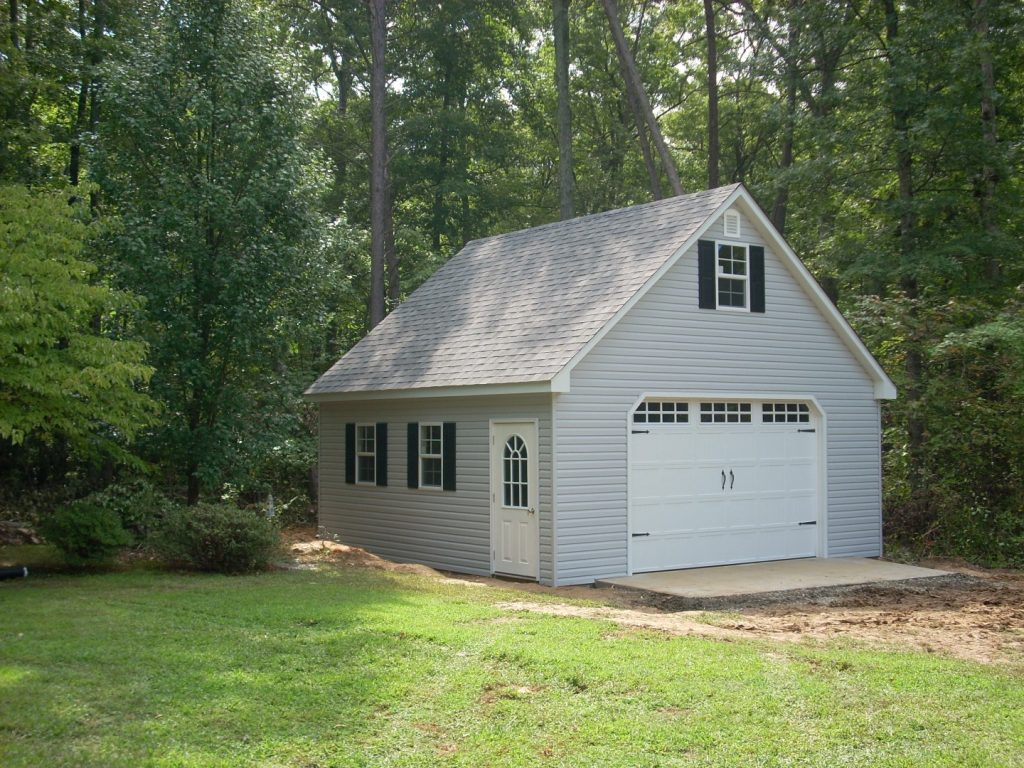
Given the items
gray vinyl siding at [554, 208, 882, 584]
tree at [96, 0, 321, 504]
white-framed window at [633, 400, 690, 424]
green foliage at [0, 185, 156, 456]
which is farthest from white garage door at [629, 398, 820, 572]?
green foliage at [0, 185, 156, 456]

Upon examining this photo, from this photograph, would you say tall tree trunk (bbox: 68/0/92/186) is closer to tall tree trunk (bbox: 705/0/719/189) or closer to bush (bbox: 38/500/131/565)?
bush (bbox: 38/500/131/565)

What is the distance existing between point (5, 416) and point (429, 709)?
7.27m

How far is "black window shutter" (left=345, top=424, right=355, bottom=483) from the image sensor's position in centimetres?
1845

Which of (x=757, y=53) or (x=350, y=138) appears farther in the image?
(x=350, y=138)

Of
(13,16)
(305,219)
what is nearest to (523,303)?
(305,219)

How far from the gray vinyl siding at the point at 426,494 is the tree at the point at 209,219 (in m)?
2.05

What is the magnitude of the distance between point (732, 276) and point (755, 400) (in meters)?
1.99

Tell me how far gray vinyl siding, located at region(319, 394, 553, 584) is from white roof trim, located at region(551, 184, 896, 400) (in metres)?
0.81

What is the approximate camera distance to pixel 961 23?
20828 millimetres

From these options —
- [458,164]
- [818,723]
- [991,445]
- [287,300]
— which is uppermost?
[458,164]

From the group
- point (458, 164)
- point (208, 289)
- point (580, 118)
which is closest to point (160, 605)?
point (208, 289)

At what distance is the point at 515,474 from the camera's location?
48.5 feet

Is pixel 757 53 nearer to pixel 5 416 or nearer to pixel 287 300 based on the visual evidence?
pixel 287 300

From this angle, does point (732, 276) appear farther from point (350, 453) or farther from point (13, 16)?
point (13, 16)
